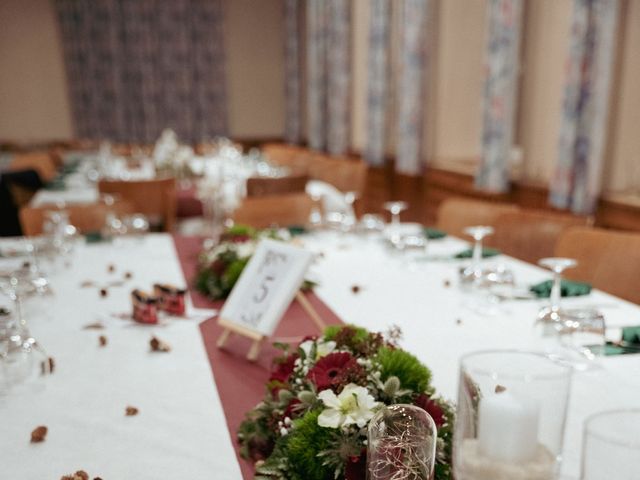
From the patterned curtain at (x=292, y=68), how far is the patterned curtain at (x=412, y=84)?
397 centimetres

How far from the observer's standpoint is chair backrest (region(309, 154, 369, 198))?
598 centimetres

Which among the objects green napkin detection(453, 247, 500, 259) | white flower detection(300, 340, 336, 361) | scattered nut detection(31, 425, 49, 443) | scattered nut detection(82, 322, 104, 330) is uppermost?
white flower detection(300, 340, 336, 361)

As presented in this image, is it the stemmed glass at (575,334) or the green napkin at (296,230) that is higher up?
the stemmed glass at (575,334)

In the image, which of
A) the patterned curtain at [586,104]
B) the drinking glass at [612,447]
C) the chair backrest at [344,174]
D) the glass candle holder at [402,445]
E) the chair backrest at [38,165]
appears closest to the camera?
the drinking glass at [612,447]

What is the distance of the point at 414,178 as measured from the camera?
252 inches

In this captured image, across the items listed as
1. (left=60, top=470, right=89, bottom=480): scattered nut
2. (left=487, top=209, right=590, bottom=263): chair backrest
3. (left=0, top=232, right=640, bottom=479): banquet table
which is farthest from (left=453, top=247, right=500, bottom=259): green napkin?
(left=60, top=470, right=89, bottom=480): scattered nut

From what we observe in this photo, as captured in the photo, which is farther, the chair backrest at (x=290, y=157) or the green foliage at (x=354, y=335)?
the chair backrest at (x=290, y=157)

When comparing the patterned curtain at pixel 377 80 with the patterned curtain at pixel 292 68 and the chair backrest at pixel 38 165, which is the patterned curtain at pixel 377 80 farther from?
the chair backrest at pixel 38 165

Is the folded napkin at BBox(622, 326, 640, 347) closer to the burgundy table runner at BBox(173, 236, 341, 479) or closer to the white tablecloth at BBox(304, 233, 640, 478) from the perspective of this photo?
the white tablecloth at BBox(304, 233, 640, 478)

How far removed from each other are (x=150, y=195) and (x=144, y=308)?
2.65 metres

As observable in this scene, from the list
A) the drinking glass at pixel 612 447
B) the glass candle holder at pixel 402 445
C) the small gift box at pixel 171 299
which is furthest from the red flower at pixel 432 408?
the small gift box at pixel 171 299

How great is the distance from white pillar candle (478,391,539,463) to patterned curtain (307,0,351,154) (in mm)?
7379

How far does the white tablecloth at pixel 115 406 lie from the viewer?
3.70ft

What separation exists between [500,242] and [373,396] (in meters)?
2.11
